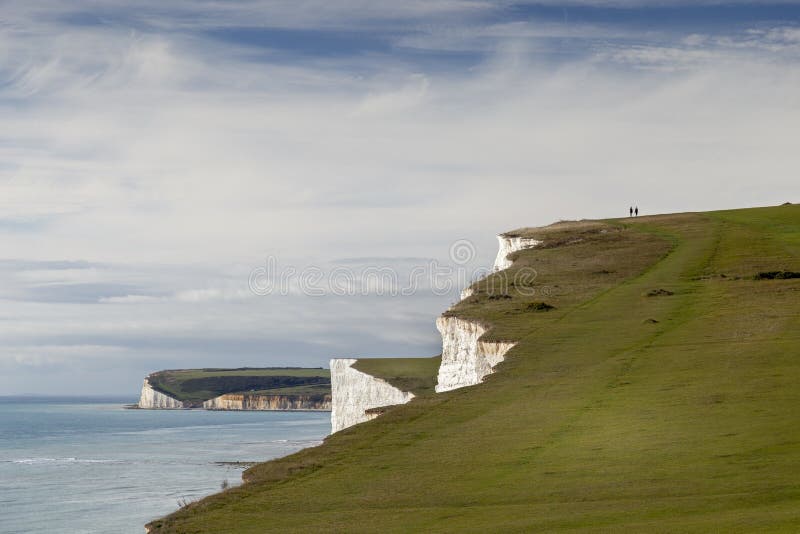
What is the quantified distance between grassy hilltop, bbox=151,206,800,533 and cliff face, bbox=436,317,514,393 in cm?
95

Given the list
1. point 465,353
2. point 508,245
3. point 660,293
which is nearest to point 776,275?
point 660,293

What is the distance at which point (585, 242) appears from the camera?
77.7m

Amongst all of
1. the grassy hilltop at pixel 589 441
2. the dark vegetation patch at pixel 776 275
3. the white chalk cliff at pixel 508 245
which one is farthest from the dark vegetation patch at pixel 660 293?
the white chalk cliff at pixel 508 245

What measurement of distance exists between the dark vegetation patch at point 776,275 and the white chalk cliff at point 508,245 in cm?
2321

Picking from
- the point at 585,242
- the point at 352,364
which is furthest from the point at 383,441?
the point at 352,364

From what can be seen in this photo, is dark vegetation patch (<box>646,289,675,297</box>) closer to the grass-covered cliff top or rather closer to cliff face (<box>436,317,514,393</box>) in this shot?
cliff face (<box>436,317,514,393</box>)

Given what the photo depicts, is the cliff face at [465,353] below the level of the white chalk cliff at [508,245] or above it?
below

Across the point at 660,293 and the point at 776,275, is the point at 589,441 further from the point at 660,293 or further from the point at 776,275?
the point at 776,275

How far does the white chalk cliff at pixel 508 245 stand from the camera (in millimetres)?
79312

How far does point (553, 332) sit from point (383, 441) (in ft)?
57.6

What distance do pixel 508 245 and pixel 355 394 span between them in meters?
17.5

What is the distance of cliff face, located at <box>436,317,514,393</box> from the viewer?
150ft

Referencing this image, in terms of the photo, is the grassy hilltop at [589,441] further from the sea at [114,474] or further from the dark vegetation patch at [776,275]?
the sea at [114,474]

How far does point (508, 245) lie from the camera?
8288 centimetres
